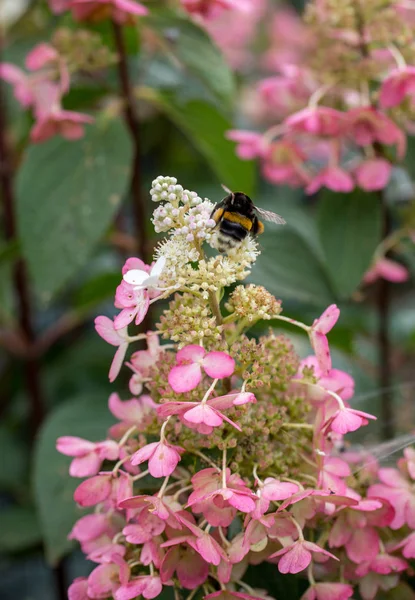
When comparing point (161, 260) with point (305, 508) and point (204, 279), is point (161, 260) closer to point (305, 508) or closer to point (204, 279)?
point (204, 279)

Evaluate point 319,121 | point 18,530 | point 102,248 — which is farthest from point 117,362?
point 102,248

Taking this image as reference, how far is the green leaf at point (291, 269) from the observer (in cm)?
91

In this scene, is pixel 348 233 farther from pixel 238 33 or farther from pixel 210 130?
pixel 238 33

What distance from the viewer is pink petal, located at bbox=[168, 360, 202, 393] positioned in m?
0.48

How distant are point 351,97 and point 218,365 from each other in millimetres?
477

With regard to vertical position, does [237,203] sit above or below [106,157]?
above

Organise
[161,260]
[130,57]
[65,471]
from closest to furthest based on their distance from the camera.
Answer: [161,260] < [65,471] < [130,57]

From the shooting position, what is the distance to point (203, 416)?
0.46 meters

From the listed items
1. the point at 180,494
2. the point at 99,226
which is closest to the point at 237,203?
the point at 180,494

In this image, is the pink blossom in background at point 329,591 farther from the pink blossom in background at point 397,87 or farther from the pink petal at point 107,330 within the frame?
the pink blossom in background at point 397,87

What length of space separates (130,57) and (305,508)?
80cm

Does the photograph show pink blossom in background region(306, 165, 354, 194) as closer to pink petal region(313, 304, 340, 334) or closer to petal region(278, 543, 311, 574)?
pink petal region(313, 304, 340, 334)

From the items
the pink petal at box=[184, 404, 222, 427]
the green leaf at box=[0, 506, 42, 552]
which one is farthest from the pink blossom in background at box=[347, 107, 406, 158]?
the green leaf at box=[0, 506, 42, 552]

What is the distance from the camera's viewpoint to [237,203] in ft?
1.80
